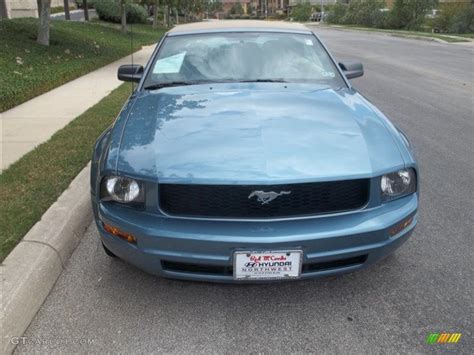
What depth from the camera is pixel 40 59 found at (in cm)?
1107

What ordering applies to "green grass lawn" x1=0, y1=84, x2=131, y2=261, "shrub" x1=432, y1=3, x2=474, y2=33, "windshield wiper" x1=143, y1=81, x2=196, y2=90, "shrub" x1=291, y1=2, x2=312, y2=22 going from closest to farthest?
"green grass lawn" x1=0, y1=84, x2=131, y2=261, "windshield wiper" x1=143, y1=81, x2=196, y2=90, "shrub" x1=432, y1=3, x2=474, y2=33, "shrub" x1=291, y1=2, x2=312, y2=22

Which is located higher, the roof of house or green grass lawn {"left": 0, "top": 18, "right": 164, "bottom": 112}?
the roof of house

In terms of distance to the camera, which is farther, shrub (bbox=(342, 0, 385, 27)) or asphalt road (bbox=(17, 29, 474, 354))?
shrub (bbox=(342, 0, 385, 27))

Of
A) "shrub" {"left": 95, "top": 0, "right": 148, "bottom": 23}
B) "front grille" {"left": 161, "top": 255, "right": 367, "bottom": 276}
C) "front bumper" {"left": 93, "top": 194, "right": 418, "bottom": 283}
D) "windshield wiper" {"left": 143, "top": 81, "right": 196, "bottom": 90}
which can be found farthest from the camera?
"shrub" {"left": 95, "top": 0, "right": 148, "bottom": 23}

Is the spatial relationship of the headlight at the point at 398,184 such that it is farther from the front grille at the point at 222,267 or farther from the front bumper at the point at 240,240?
the front grille at the point at 222,267

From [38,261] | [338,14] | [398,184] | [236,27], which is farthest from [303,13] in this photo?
[38,261]

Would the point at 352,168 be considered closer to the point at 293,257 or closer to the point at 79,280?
the point at 293,257


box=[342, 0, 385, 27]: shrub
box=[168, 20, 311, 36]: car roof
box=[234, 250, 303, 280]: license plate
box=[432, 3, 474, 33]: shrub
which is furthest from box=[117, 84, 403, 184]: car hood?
box=[342, 0, 385, 27]: shrub

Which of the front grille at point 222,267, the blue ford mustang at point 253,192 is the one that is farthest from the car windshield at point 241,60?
the front grille at point 222,267

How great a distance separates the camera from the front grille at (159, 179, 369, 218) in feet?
8.06

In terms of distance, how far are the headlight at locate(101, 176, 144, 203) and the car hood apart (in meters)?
0.06

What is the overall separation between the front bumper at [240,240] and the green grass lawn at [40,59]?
5.92 meters

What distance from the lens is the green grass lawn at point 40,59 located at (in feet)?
27.2
